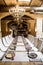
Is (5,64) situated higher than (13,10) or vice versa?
(13,10)

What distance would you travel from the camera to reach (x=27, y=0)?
26.0ft

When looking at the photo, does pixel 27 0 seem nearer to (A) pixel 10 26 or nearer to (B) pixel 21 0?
(B) pixel 21 0

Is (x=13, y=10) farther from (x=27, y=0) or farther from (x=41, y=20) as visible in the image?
(x=41, y=20)

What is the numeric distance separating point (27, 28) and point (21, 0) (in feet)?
37.0

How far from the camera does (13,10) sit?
8773 mm

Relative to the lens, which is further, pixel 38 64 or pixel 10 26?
pixel 10 26

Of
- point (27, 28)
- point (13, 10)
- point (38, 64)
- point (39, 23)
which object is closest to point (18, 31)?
point (27, 28)

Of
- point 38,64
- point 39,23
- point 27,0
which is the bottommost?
point 38,64

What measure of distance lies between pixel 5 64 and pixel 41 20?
1131 centimetres

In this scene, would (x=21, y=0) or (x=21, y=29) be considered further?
(x=21, y=29)

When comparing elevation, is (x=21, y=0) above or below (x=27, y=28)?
above

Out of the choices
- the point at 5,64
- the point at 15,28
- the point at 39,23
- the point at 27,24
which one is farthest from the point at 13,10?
the point at 15,28

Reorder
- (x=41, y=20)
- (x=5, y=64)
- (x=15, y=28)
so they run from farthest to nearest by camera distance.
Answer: (x=15, y=28) → (x=41, y=20) → (x=5, y=64)

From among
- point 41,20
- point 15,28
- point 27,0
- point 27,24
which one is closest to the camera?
point 27,0
